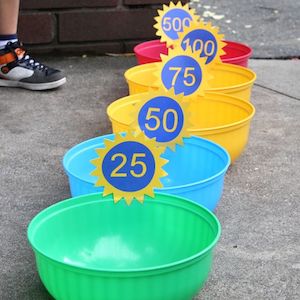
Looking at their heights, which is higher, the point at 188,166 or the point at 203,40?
the point at 203,40

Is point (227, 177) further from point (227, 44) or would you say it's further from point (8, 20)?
point (8, 20)

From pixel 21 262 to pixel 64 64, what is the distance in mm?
1677

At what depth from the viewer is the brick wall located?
2.97 m

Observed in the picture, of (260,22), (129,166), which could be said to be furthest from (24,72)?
(260,22)

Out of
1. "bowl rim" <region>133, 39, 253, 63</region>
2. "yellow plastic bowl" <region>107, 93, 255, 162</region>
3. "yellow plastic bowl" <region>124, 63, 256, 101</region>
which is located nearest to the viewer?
"yellow plastic bowl" <region>107, 93, 255, 162</region>

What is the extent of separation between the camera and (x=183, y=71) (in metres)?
1.94

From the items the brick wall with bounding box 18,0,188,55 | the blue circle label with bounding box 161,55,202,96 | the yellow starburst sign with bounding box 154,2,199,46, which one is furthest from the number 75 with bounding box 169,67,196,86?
the brick wall with bounding box 18,0,188,55

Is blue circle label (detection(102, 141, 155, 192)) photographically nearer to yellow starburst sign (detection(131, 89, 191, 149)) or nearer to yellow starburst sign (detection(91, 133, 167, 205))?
yellow starburst sign (detection(91, 133, 167, 205))

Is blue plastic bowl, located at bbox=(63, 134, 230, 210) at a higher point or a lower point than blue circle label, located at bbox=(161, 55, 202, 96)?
lower

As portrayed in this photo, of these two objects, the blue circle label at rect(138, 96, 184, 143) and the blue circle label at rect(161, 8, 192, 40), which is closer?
the blue circle label at rect(138, 96, 184, 143)

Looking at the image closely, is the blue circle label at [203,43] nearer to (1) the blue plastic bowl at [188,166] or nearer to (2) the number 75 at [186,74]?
(2) the number 75 at [186,74]

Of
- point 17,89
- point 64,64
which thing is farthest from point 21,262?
point 64,64

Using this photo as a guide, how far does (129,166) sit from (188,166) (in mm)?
548

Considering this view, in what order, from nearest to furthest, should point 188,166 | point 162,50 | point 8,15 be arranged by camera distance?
point 188,166 → point 8,15 → point 162,50
